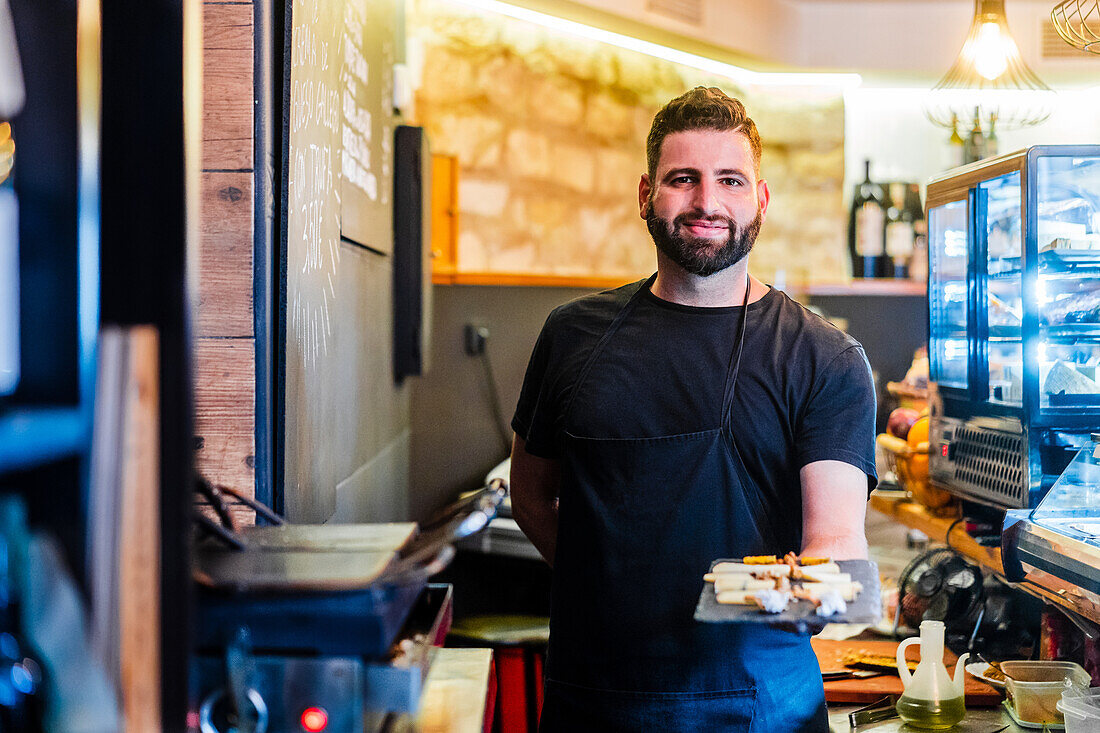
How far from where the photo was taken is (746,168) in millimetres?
1723

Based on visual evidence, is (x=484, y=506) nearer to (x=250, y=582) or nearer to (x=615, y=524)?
(x=250, y=582)

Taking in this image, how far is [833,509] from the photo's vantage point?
1566mm

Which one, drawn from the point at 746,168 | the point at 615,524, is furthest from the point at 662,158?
the point at 615,524

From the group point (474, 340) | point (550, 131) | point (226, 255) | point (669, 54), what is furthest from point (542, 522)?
point (669, 54)

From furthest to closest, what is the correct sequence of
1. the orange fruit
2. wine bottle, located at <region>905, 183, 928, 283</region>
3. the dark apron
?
wine bottle, located at <region>905, 183, 928, 283</region> < the orange fruit < the dark apron

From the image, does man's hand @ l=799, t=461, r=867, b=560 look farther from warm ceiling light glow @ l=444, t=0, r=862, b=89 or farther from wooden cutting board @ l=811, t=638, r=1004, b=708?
warm ceiling light glow @ l=444, t=0, r=862, b=89

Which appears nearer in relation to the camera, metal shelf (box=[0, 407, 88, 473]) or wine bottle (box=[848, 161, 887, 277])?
metal shelf (box=[0, 407, 88, 473])

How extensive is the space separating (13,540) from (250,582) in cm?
23

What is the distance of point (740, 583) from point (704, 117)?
85 centimetres

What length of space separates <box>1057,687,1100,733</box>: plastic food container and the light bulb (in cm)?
219

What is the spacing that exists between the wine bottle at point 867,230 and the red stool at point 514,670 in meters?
3.08

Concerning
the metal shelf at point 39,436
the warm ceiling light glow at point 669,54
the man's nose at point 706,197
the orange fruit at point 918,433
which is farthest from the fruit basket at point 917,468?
the warm ceiling light glow at point 669,54

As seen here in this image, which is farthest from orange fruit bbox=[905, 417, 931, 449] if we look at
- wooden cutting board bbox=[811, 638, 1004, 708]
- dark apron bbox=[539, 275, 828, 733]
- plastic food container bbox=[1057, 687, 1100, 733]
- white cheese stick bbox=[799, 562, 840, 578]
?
white cheese stick bbox=[799, 562, 840, 578]

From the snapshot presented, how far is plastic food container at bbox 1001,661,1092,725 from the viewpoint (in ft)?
6.34
